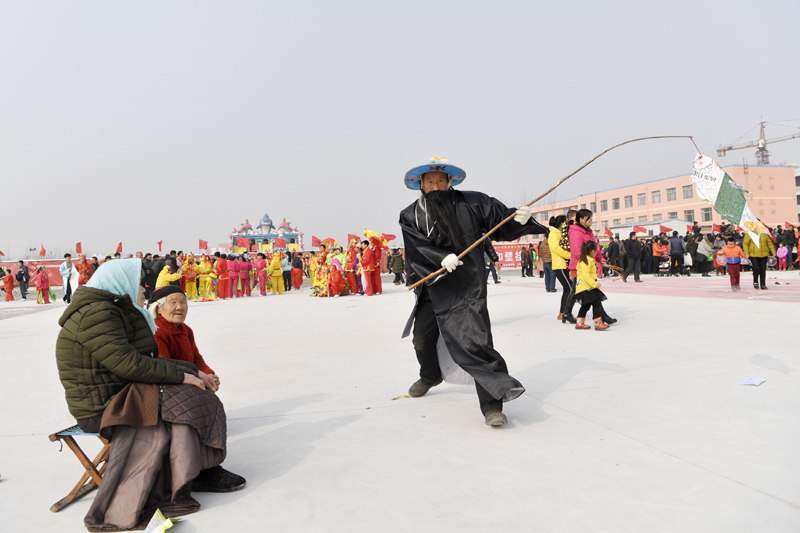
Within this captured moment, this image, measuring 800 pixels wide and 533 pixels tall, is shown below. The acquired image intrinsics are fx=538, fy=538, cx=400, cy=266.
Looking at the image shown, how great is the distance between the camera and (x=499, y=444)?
3.03 metres

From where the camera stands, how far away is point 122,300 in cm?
248

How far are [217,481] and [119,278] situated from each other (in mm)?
1062

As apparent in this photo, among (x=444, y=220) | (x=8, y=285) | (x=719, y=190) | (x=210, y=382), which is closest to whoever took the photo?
(x=210, y=382)

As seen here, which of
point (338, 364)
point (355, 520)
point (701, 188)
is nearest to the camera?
point (355, 520)

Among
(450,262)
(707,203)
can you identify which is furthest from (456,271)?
(707,203)

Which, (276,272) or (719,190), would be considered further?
(276,272)

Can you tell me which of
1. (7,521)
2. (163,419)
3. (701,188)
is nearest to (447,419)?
(163,419)

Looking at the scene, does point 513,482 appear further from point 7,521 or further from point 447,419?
point 7,521

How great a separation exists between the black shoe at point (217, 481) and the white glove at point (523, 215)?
228 cm

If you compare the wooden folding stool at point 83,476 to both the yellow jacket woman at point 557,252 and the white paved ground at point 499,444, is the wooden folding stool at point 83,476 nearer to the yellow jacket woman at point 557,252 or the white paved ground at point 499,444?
the white paved ground at point 499,444

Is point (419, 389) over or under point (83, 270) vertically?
under

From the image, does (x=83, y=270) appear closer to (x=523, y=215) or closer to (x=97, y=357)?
(x=97, y=357)

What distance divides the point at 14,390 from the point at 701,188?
808 centimetres

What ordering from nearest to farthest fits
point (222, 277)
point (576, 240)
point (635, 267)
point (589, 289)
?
point (589, 289)
point (576, 240)
point (222, 277)
point (635, 267)
